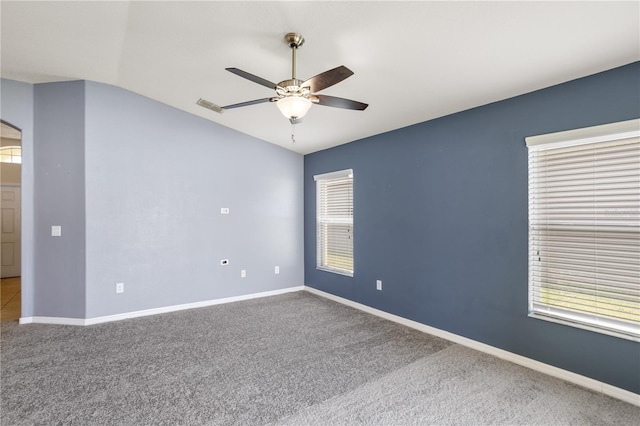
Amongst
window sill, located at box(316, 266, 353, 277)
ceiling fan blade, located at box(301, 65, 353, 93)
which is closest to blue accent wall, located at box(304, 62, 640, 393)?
window sill, located at box(316, 266, 353, 277)

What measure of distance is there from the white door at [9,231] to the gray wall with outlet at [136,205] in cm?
380

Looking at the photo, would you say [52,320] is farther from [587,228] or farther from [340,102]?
[587,228]

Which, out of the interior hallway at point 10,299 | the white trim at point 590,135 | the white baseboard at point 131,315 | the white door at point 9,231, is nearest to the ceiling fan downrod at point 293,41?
the white trim at point 590,135

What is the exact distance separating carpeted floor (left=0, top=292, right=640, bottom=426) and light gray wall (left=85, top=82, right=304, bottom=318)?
2.45 ft

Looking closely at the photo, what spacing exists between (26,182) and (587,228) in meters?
5.87

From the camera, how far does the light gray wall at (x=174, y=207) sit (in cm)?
386

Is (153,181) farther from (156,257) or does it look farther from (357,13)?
(357,13)

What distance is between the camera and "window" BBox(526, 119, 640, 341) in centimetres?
228

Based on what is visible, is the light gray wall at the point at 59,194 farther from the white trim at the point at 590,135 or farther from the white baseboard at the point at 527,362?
the white trim at the point at 590,135

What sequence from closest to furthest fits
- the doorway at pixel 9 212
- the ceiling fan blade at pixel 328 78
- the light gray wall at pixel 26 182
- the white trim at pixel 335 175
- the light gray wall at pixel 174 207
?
the ceiling fan blade at pixel 328 78, the light gray wall at pixel 26 182, the light gray wall at pixel 174 207, the white trim at pixel 335 175, the doorway at pixel 9 212

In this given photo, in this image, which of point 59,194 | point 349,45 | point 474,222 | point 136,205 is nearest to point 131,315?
point 136,205

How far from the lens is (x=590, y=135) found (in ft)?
7.90

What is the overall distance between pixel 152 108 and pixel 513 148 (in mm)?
4351

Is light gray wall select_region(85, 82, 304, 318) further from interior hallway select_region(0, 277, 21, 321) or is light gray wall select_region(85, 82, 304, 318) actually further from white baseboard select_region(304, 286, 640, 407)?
white baseboard select_region(304, 286, 640, 407)
